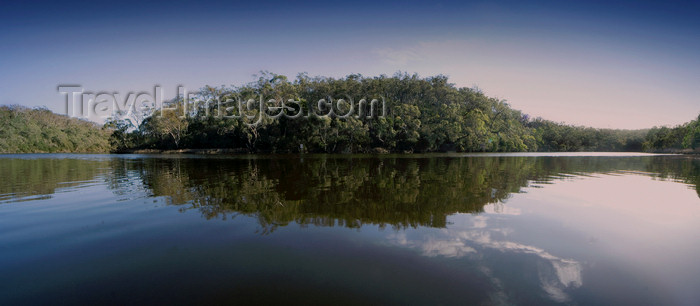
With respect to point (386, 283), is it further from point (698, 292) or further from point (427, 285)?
point (698, 292)

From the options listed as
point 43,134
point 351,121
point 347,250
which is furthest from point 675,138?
point 43,134

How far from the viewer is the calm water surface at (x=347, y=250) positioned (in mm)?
3314

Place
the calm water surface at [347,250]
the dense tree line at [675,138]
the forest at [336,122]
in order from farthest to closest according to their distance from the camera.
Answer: the dense tree line at [675,138] → the forest at [336,122] → the calm water surface at [347,250]

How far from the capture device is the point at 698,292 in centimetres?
349

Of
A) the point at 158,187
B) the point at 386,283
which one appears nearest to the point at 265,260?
Answer: the point at 386,283

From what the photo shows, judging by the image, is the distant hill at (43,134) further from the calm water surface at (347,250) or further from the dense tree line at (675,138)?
the dense tree line at (675,138)

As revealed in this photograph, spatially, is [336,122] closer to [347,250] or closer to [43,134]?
[347,250]

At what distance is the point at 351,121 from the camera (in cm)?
4709

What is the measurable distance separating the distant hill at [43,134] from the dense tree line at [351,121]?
3439cm

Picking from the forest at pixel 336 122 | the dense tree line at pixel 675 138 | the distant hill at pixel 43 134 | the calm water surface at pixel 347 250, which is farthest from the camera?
the distant hill at pixel 43 134

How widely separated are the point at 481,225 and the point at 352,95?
48.1 m

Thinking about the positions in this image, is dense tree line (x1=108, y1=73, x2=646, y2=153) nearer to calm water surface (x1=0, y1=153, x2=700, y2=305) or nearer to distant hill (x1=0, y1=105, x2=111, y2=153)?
distant hill (x1=0, y1=105, x2=111, y2=153)

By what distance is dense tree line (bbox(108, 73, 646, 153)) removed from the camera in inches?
1943

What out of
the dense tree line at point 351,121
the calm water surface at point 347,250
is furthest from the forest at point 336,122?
the calm water surface at point 347,250
